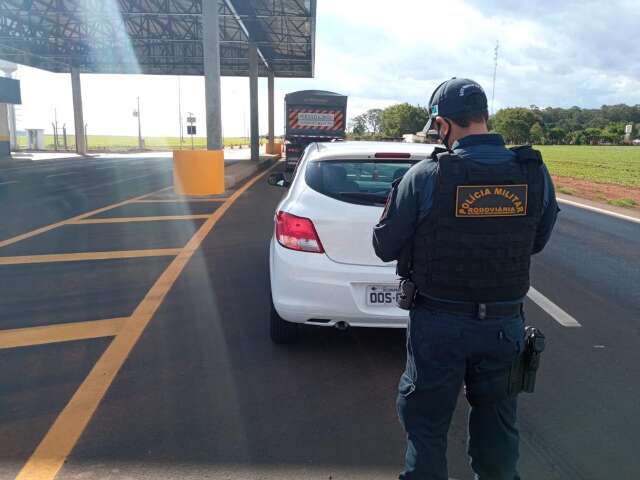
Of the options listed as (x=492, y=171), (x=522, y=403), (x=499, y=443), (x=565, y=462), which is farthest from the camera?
(x=522, y=403)

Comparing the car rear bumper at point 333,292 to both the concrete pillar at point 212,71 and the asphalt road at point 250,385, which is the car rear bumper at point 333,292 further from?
the concrete pillar at point 212,71

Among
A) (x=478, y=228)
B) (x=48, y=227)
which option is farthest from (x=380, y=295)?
(x=48, y=227)

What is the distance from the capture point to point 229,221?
33.7 feet

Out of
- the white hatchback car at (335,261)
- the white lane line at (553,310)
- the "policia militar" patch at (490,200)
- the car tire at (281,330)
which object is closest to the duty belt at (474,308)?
the "policia militar" patch at (490,200)

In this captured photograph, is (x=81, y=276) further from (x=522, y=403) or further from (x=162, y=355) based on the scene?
(x=522, y=403)

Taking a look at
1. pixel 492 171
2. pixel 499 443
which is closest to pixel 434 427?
pixel 499 443

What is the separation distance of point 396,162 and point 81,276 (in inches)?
161

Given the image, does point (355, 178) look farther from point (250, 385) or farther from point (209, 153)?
point (209, 153)

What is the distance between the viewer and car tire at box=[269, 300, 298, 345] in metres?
4.20

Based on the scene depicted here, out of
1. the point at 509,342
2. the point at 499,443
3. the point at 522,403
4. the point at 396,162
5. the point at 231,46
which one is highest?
Result: the point at 231,46

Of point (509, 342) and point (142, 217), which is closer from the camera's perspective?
point (509, 342)

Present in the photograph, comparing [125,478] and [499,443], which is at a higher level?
[499,443]

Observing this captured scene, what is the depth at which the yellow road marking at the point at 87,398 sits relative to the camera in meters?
2.73

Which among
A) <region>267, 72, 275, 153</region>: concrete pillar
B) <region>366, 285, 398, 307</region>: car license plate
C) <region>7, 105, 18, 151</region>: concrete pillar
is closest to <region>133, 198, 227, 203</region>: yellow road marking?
<region>366, 285, 398, 307</region>: car license plate
